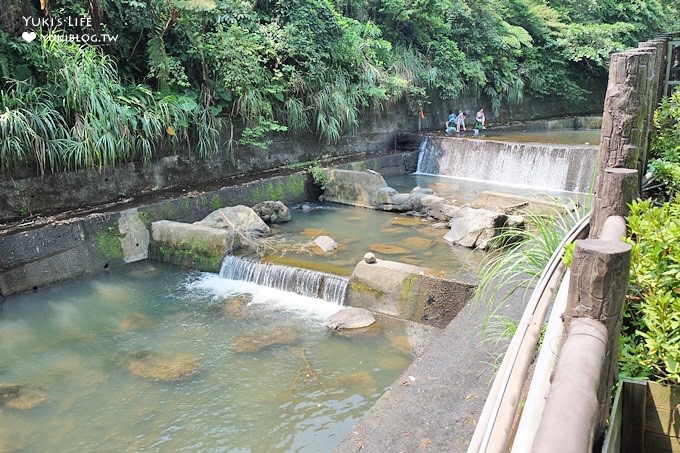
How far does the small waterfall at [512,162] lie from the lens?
1172 cm

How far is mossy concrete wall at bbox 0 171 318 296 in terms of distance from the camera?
7.04 meters

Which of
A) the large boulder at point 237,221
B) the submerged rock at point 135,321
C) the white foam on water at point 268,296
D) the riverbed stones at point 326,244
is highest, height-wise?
the large boulder at point 237,221

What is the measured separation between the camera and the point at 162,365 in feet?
17.9

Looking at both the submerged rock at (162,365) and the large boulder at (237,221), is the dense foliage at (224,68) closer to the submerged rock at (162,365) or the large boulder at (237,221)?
the large boulder at (237,221)

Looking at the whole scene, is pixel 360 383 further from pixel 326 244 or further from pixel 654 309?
pixel 326 244

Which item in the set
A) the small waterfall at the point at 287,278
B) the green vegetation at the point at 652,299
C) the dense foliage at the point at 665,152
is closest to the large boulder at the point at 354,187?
the small waterfall at the point at 287,278

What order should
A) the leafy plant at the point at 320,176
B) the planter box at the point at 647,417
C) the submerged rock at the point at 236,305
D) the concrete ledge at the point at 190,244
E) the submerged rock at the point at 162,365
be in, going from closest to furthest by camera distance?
the planter box at the point at 647,417 → the submerged rock at the point at 162,365 → the submerged rock at the point at 236,305 → the concrete ledge at the point at 190,244 → the leafy plant at the point at 320,176

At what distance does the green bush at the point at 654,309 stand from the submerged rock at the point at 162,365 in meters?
4.02

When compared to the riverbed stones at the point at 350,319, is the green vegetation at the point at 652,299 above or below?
above

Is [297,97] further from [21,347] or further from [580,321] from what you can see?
[580,321]

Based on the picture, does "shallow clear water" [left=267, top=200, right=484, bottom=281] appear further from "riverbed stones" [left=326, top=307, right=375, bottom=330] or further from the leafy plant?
"riverbed stones" [left=326, top=307, right=375, bottom=330]

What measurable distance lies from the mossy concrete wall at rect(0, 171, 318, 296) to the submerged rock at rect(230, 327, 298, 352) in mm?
2206

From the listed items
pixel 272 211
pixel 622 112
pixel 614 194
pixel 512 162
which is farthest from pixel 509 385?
pixel 512 162

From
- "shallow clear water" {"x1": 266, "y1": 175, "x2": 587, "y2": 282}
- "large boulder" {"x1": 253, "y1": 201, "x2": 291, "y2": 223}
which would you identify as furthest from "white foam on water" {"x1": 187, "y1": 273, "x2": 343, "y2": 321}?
"large boulder" {"x1": 253, "y1": 201, "x2": 291, "y2": 223}
